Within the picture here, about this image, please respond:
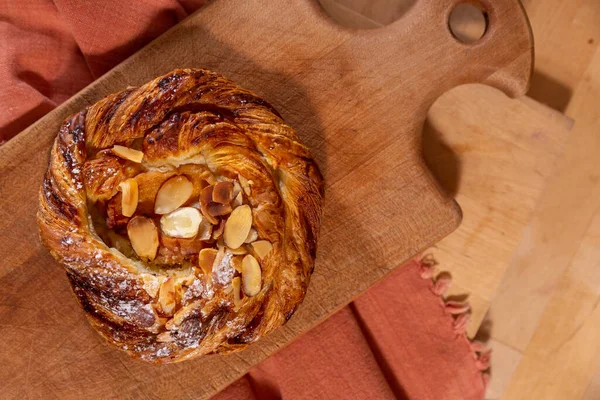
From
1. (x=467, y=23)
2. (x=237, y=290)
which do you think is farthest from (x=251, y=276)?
(x=467, y=23)

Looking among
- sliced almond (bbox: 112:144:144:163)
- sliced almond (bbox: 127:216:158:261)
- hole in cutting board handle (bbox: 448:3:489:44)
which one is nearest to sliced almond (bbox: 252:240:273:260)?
sliced almond (bbox: 127:216:158:261)

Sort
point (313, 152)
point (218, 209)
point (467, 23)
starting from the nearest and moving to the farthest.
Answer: point (218, 209)
point (313, 152)
point (467, 23)

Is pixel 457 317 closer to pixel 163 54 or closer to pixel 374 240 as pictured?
pixel 374 240

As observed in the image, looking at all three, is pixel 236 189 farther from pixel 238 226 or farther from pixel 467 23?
pixel 467 23

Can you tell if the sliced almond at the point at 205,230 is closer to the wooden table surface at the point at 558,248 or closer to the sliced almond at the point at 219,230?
the sliced almond at the point at 219,230

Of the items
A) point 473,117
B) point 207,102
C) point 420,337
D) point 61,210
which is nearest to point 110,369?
point 61,210

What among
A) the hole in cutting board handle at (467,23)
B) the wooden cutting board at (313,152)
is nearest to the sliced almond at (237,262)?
the wooden cutting board at (313,152)
